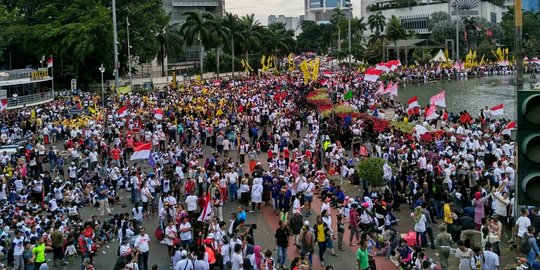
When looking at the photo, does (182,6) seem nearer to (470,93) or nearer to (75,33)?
(75,33)

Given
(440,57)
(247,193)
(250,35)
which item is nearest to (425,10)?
(440,57)

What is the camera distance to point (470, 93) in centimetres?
6081

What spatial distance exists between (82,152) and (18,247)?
12311 mm

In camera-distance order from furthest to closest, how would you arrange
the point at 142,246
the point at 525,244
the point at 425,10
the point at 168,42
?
the point at 425,10 → the point at 168,42 → the point at 142,246 → the point at 525,244

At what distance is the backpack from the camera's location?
13.1m

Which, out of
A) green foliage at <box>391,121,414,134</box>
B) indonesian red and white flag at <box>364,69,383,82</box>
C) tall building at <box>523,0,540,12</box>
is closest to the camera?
green foliage at <box>391,121,414,134</box>

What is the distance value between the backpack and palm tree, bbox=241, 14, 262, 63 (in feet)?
223

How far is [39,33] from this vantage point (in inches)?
2313

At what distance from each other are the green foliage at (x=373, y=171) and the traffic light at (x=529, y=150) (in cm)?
1555

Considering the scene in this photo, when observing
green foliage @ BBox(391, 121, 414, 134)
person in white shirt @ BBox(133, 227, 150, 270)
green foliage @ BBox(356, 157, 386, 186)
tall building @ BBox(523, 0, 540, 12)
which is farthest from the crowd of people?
tall building @ BBox(523, 0, 540, 12)

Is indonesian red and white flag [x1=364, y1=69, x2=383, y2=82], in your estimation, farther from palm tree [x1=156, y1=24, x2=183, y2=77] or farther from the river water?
palm tree [x1=156, y1=24, x2=183, y2=77]

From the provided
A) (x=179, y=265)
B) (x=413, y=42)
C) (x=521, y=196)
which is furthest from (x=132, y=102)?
(x=413, y=42)

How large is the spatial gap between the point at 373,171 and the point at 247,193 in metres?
3.92

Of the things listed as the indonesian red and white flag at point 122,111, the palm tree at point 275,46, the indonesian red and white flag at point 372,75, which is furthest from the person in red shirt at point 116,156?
the palm tree at point 275,46
